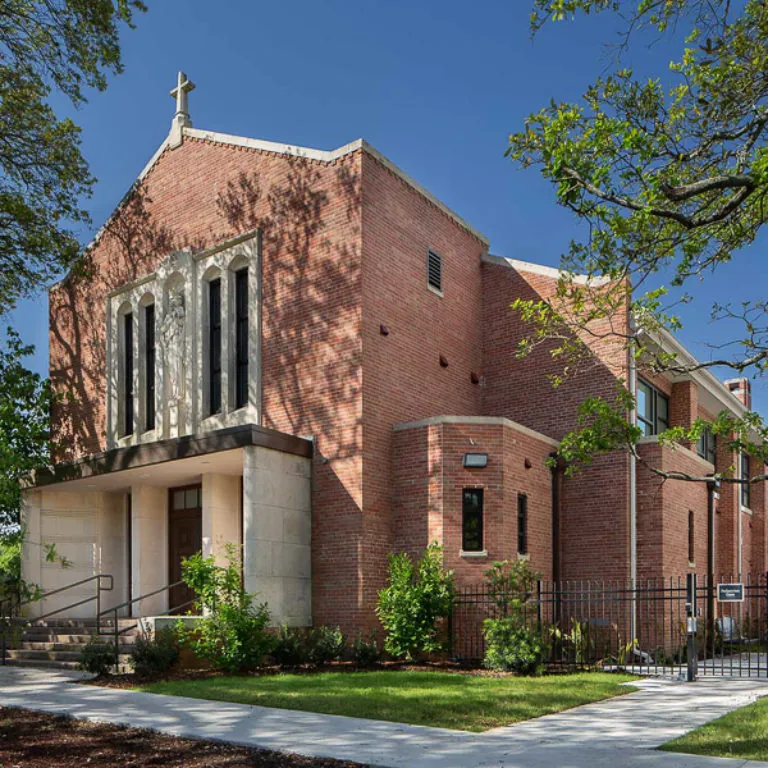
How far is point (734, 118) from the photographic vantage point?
384 inches

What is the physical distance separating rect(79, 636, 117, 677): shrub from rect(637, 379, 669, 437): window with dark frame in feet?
43.2

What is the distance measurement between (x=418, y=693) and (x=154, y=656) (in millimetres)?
4822

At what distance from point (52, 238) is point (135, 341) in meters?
4.09

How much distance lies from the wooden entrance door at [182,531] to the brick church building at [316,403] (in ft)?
0.21

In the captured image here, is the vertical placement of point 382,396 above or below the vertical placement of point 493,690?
above

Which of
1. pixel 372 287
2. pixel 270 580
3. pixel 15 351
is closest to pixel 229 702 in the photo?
pixel 270 580

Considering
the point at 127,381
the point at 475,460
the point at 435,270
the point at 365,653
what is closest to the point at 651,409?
the point at 435,270

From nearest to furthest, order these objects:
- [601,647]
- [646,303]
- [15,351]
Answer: [646,303] < [601,647] < [15,351]

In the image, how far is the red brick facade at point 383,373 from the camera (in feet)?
57.8

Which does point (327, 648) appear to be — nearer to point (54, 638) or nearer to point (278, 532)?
point (278, 532)

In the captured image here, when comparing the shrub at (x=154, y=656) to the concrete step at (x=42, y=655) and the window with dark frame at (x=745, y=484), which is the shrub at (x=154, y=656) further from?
the window with dark frame at (x=745, y=484)

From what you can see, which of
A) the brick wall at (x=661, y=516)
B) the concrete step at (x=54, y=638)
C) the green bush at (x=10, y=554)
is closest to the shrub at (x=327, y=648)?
the concrete step at (x=54, y=638)

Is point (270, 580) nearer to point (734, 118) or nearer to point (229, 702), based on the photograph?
point (229, 702)

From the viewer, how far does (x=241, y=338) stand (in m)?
20.3
